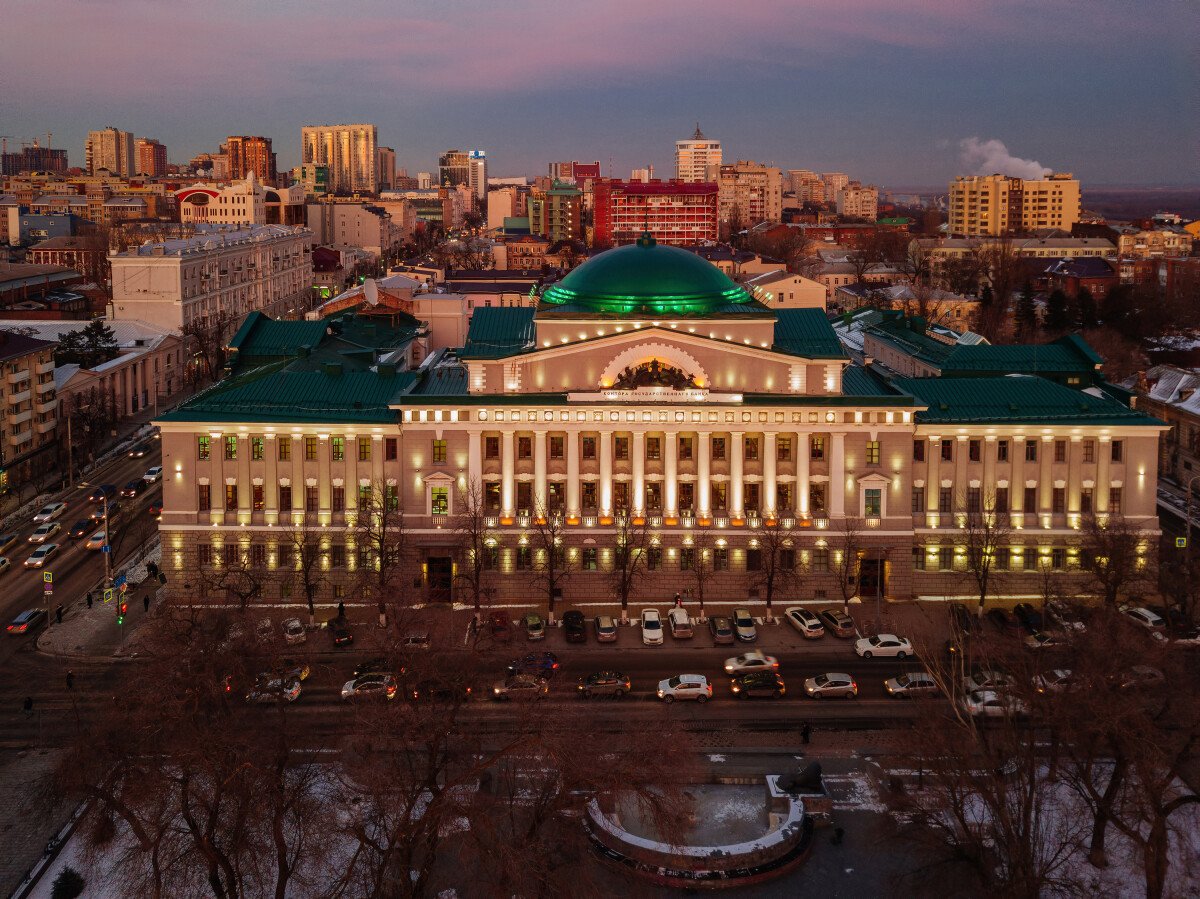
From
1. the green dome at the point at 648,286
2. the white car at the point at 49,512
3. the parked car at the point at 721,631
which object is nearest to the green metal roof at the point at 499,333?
the green dome at the point at 648,286

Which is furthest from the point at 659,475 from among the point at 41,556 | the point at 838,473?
the point at 41,556

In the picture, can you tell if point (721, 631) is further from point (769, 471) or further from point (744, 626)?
point (769, 471)

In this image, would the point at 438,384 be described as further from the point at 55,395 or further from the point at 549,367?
the point at 55,395

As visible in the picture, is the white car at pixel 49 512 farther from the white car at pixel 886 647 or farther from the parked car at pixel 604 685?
the white car at pixel 886 647

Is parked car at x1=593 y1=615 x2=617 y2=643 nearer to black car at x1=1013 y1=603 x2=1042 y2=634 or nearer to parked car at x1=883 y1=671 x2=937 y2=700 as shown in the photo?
parked car at x1=883 y1=671 x2=937 y2=700

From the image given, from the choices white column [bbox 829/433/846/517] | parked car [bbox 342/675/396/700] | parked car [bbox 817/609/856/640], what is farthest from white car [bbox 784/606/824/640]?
parked car [bbox 342/675/396/700]

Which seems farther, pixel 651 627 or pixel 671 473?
pixel 671 473

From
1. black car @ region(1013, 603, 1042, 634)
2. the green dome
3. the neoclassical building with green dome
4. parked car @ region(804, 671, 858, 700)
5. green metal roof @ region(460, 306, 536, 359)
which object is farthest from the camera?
the green dome
